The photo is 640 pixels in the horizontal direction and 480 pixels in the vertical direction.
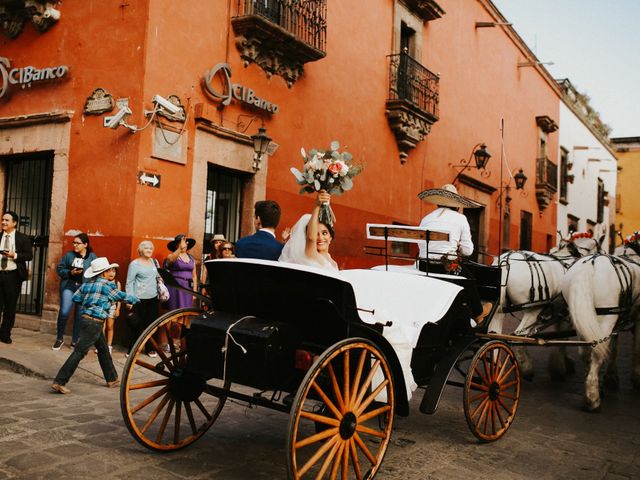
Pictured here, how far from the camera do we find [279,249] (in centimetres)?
444

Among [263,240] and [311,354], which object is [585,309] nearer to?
[263,240]

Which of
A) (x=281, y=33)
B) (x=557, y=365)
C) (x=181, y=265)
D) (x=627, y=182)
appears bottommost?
(x=557, y=365)

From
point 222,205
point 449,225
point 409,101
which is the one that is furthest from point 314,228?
point 409,101

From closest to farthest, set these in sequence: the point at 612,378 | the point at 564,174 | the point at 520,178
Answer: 1. the point at 612,378
2. the point at 520,178
3. the point at 564,174

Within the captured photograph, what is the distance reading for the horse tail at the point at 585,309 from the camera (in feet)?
18.0

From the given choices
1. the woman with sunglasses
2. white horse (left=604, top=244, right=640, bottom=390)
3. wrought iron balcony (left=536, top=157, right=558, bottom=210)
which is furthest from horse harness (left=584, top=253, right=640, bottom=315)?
wrought iron balcony (left=536, top=157, right=558, bottom=210)

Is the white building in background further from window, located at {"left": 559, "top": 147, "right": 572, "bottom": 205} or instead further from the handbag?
the handbag

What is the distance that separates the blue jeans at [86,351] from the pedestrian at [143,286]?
3.94 ft

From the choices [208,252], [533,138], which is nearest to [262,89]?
[208,252]

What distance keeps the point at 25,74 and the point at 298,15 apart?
4.07 metres

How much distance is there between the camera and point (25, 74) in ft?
27.7

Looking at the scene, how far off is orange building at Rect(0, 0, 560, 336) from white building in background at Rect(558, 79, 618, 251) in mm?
13298

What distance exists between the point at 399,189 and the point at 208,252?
542cm

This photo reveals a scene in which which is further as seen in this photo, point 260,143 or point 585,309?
point 260,143
